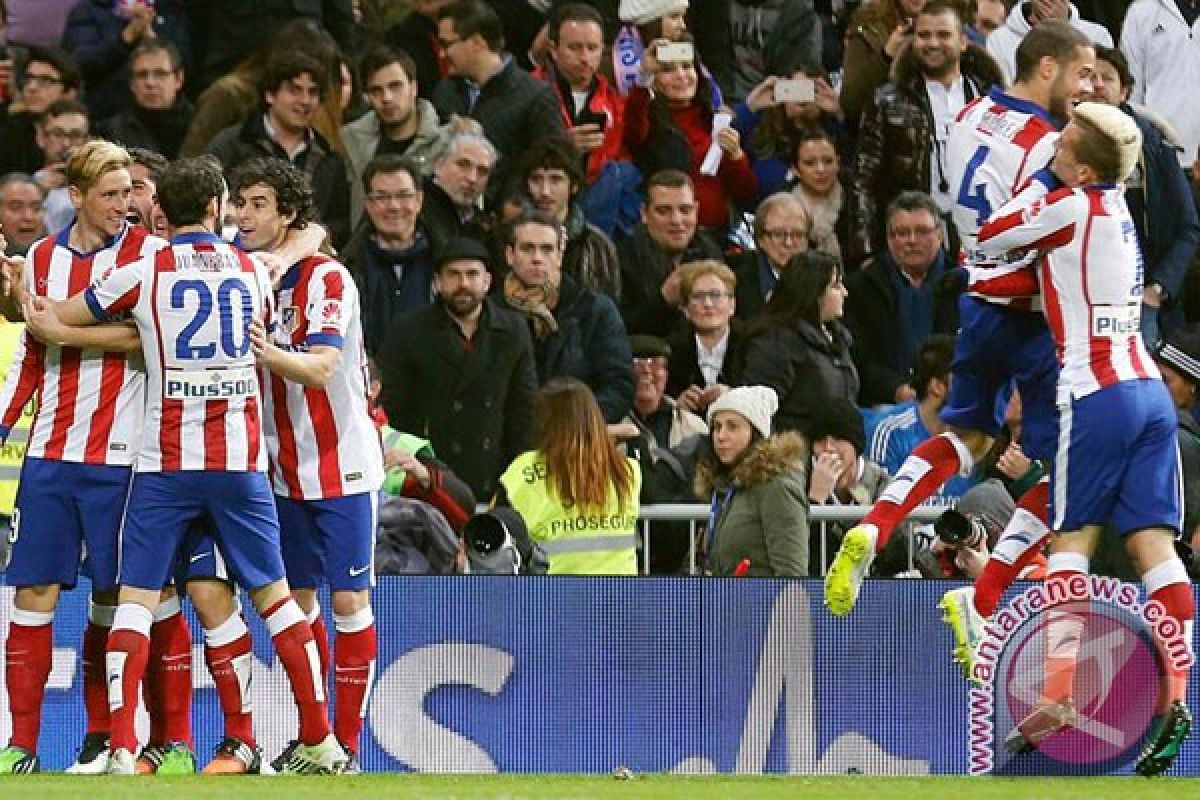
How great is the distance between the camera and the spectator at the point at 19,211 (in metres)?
16.1

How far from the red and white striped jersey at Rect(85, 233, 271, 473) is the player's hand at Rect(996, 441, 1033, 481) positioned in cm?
436

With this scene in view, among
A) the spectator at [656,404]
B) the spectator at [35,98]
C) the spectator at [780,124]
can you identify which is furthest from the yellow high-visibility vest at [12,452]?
the spectator at [780,124]

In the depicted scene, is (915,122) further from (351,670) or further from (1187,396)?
(351,670)

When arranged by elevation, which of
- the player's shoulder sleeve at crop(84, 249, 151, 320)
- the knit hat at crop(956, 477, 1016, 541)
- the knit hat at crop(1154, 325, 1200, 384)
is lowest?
the knit hat at crop(956, 477, 1016, 541)

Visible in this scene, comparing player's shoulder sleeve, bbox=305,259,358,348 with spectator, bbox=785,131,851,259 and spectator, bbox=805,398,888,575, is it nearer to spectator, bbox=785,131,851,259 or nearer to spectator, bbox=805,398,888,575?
spectator, bbox=805,398,888,575

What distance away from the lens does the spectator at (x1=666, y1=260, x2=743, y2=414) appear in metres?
15.5

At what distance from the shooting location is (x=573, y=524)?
13.4 metres

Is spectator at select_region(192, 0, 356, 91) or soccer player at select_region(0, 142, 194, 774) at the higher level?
spectator at select_region(192, 0, 356, 91)

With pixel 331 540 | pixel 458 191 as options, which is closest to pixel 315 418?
pixel 331 540

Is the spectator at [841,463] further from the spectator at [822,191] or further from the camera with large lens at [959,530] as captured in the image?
the spectator at [822,191]

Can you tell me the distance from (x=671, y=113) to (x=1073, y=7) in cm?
250

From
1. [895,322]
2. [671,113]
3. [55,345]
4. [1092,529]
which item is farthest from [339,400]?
[671,113]

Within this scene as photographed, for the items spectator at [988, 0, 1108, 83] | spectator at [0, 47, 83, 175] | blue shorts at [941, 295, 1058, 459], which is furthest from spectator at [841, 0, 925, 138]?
blue shorts at [941, 295, 1058, 459]

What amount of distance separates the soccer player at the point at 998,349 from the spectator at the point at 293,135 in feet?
16.8
